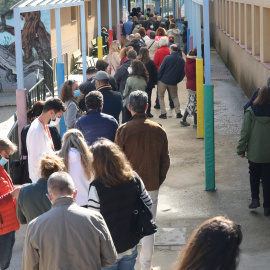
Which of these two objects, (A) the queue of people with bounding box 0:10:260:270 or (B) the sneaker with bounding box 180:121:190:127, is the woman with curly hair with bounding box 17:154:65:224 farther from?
(B) the sneaker with bounding box 180:121:190:127

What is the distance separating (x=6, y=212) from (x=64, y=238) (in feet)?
5.63

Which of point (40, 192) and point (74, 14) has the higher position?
point (74, 14)

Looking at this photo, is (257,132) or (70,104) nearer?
(257,132)

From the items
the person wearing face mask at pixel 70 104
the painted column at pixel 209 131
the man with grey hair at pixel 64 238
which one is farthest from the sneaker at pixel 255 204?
the man with grey hair at pixel 64 238

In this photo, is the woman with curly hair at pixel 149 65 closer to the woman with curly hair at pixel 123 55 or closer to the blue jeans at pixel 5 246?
the woman with curly hair at pixel 123 55

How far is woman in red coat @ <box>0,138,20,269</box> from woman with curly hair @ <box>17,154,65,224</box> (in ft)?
1.18

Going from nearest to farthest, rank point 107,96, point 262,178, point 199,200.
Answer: point 262,178
point 199,200
point 107,96

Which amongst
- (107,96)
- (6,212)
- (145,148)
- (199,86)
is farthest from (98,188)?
(199,86)

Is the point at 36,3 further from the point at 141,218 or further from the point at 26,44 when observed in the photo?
the point at 26,44

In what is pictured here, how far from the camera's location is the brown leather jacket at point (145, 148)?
21.8ft

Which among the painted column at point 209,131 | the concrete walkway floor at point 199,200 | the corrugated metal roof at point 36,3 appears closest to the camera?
the concrete walkway floor at point 199,200

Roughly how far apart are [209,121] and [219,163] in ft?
5.37

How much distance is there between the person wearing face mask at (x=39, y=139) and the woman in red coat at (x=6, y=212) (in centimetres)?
89

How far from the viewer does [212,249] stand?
2779mm
